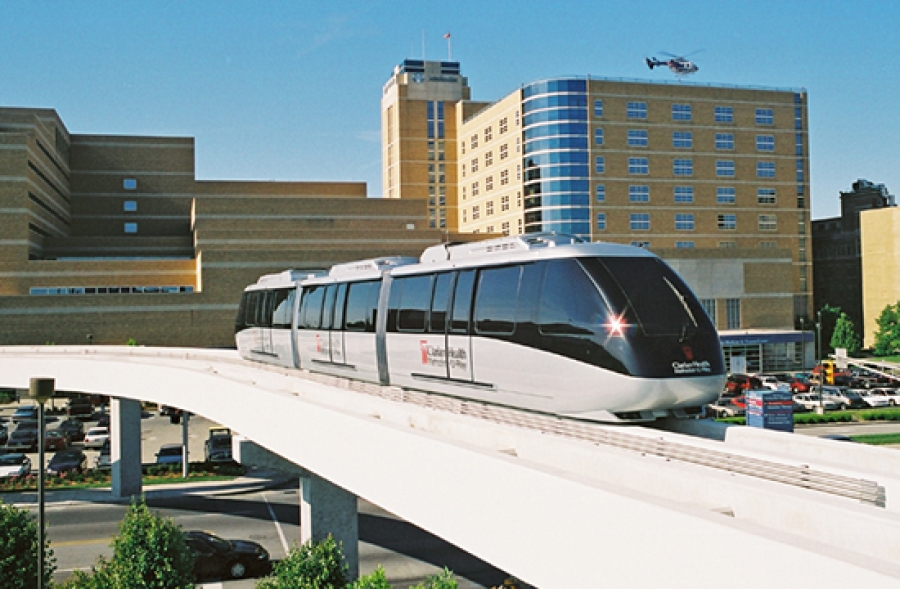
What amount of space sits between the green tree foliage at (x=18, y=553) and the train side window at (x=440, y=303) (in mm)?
11486

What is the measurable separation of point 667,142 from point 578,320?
264ft

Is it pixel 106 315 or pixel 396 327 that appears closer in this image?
pixel 396 327

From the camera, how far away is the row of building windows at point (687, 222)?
87.2 m

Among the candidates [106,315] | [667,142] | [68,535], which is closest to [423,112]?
[667,142]

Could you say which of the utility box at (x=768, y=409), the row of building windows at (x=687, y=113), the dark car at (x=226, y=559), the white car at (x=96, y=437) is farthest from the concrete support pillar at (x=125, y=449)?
the row of building windows at (x=687, y=113)

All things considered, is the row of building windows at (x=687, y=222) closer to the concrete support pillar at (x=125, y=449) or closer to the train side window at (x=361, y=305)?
the concrete support pillar at (x=125, y=449)

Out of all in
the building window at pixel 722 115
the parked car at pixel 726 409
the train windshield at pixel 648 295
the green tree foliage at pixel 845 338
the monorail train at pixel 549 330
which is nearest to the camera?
the monorail train at pixel 549 330

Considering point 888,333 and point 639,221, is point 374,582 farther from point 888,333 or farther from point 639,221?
point 888,333

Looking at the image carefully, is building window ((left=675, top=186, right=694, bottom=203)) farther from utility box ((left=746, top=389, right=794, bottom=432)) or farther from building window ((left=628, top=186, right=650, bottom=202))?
utility box ((left=746, top=389, right=794, bottom=432))

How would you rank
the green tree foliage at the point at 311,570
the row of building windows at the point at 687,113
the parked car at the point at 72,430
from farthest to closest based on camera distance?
the row of building windows at the point at 687,113 < the parked car at the point at 72,430 < the green tree foliage at the point at 311,570

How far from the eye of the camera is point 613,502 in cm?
833

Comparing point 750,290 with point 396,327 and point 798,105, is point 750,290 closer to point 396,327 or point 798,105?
point 798,105

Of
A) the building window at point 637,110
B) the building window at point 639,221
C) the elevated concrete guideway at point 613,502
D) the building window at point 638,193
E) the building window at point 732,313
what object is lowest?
the elevated concrete guideway at point 613,502

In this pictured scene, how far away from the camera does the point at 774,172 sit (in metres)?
92.1
